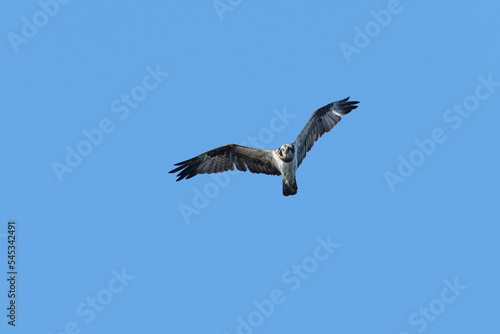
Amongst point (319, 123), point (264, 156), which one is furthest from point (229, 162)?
point (319, 123)

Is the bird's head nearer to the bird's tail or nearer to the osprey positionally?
the osprey

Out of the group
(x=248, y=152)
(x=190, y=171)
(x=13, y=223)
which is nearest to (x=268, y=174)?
(x=248, y=152)

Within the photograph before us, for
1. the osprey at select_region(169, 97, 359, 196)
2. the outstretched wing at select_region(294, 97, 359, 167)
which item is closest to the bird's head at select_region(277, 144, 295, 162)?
the osprey at select_region(169, 97, 359, 196)

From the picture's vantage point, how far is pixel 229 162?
20469 millimetres

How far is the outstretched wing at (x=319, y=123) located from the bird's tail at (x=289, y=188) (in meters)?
0.63

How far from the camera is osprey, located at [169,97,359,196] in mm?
19812

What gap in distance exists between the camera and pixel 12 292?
61.8ft

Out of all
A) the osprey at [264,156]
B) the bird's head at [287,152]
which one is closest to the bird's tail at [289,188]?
the osprey at [264,156]

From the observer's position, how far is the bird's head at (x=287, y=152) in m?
19.3

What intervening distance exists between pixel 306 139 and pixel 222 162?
7.51 feet

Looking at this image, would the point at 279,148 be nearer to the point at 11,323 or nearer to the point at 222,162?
the point at 222,162

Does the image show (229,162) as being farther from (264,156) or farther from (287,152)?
(287,152)

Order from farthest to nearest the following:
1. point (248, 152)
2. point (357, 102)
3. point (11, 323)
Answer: point (357, 102)
point (248, 152)
point (11, 323)

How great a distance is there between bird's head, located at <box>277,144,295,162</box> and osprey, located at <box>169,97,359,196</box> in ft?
0.36
